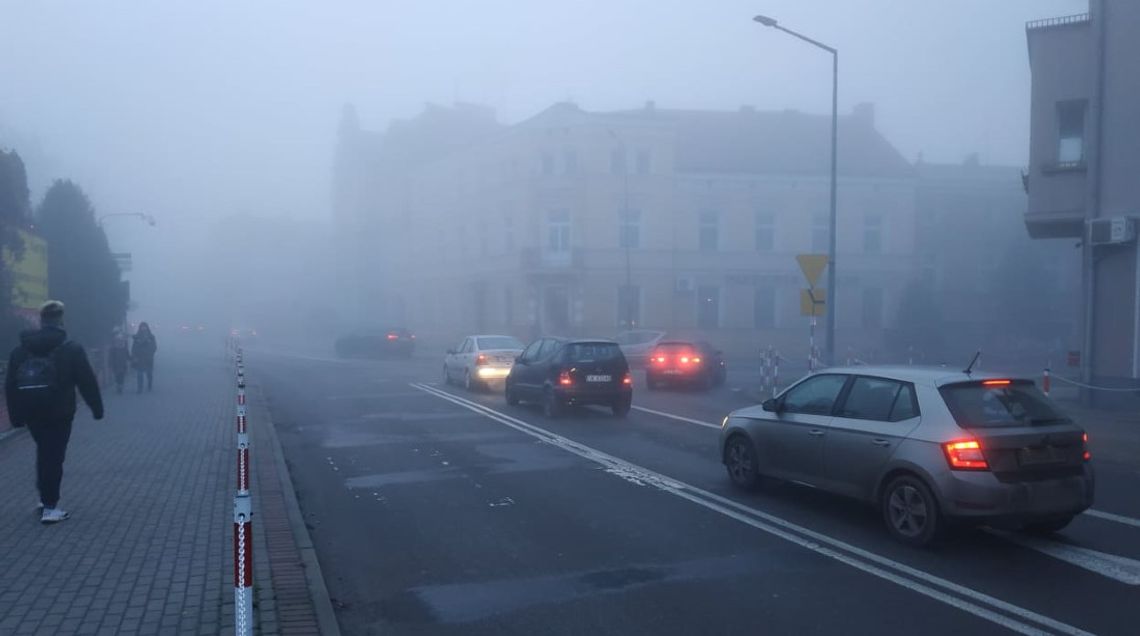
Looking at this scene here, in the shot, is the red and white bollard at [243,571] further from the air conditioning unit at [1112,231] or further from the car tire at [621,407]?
the air conditioning unit at [1112,231]

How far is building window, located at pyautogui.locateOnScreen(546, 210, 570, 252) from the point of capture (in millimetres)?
50375

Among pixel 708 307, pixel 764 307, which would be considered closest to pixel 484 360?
pixel 708 307

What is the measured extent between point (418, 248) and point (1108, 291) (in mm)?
51110

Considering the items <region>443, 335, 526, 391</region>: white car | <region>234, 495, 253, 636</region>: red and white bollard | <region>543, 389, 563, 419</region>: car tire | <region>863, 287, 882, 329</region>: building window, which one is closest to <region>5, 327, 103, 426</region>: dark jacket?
<region>234, 495, 253, 636</region>: red and white bollard

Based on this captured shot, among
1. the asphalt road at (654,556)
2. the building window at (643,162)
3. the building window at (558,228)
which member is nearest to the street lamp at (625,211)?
the building window at (643,162)

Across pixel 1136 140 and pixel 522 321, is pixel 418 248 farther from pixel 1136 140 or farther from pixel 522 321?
pixel 1136 140

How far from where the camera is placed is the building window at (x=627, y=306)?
4982cm

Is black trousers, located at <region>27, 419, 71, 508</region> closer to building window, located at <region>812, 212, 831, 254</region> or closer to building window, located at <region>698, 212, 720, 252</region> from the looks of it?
building window, located at <region>698, 212, 720, 252</region>

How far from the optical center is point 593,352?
19.3 meters

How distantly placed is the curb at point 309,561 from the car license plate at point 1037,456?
17.7 ft

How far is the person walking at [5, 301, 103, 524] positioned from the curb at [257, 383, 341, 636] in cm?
197

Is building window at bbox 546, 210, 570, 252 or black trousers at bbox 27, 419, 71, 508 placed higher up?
building window at bbox 546, 210, 570, 252

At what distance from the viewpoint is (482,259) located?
181 feet

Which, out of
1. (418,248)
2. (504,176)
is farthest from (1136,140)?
(418,248)
